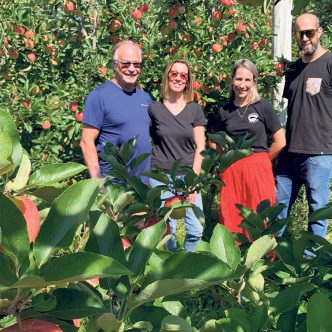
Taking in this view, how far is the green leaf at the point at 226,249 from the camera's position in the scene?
824 mm

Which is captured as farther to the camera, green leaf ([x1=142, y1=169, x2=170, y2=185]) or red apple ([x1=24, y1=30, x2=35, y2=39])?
red apple ([x1=24, y1=30, x2=35, y2=39])

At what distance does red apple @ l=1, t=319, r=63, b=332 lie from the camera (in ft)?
1.92

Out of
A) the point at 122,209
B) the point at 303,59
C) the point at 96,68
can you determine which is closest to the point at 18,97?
the point at 96,68

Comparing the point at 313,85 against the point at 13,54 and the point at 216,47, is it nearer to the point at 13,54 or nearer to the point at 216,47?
the point at 216,47

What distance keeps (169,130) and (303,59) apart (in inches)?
37.7

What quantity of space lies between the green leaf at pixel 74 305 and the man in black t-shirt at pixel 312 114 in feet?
9.11

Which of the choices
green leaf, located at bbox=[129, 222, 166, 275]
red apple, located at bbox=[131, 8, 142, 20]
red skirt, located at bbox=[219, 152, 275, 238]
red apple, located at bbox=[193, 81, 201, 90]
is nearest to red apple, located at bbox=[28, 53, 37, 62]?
red apple, located at bbox=[131, 8, 142, 20]

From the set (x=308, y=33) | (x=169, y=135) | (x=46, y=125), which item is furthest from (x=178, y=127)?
(x=46, y=125)

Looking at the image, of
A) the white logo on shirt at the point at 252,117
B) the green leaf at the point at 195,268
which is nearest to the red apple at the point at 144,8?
the white logo on shirt at the point at 252,117

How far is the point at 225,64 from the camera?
3.98m

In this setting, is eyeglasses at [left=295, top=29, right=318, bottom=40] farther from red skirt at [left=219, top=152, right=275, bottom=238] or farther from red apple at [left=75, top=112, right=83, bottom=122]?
red apple at [left=75, top=112, right=83, bottom=122]

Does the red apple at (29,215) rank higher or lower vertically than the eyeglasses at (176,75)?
lower

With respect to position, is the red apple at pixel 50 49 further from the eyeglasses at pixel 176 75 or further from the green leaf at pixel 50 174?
the green leaf at pixel 50 174

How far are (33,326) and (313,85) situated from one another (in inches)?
113
